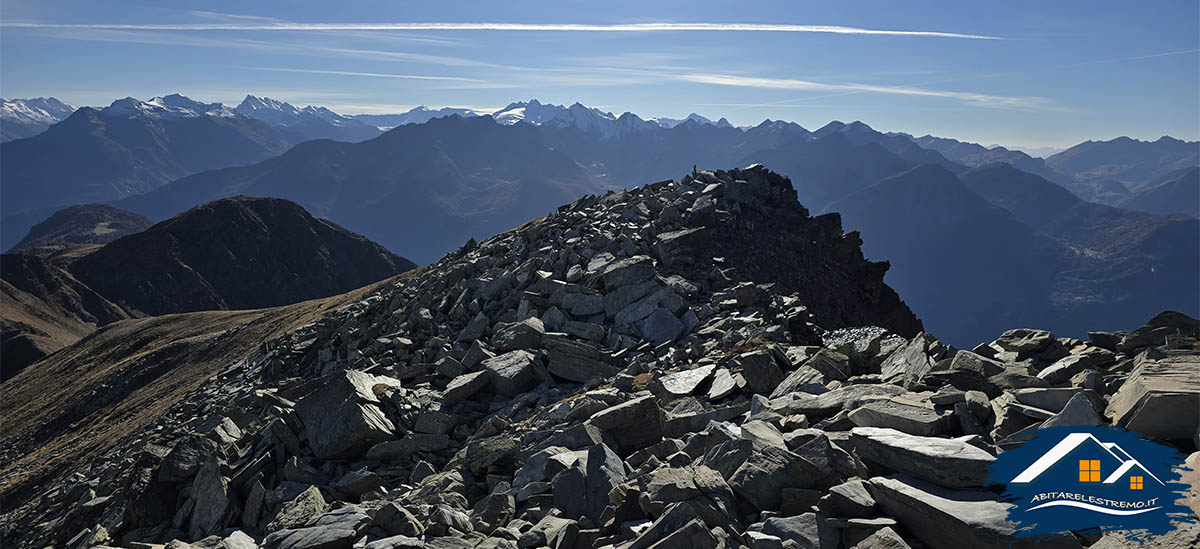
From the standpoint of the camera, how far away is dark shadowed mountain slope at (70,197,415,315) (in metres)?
152

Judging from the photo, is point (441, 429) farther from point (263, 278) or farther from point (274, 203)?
point (274, 203)

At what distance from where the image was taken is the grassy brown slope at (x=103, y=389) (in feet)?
96.9

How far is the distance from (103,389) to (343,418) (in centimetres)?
4445

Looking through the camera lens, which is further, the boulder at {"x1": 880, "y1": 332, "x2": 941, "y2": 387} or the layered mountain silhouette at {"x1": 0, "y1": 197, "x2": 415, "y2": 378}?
the layered mountain silhouette at {"x1": 0, "y1": 197, "x2": 415, "y2": 378}

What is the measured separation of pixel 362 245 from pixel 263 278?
30174 millimetres

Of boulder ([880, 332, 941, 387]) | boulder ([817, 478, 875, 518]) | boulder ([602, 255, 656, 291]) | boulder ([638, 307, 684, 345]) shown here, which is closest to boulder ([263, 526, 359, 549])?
boulder ([817, 478, 875, 518])

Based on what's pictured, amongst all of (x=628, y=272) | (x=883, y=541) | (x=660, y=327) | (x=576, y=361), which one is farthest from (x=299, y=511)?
(x=628, y=272)

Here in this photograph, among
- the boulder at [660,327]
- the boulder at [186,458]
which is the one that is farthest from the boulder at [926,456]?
the boulder at [186,458]

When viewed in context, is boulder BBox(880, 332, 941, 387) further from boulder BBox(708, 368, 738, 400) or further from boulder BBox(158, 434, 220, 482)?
boulder BBox(158, 434, 220, 482)

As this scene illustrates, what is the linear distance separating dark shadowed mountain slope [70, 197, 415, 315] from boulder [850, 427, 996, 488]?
175 m

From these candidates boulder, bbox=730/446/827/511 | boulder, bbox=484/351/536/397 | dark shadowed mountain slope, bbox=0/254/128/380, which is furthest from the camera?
dark shadowed mountain slope, bbox=0/254/128/380

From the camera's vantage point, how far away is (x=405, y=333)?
24.4m

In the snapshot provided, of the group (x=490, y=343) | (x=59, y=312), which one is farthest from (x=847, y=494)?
(x=59, y=312)

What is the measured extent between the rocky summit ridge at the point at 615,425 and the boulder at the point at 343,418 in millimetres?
67
